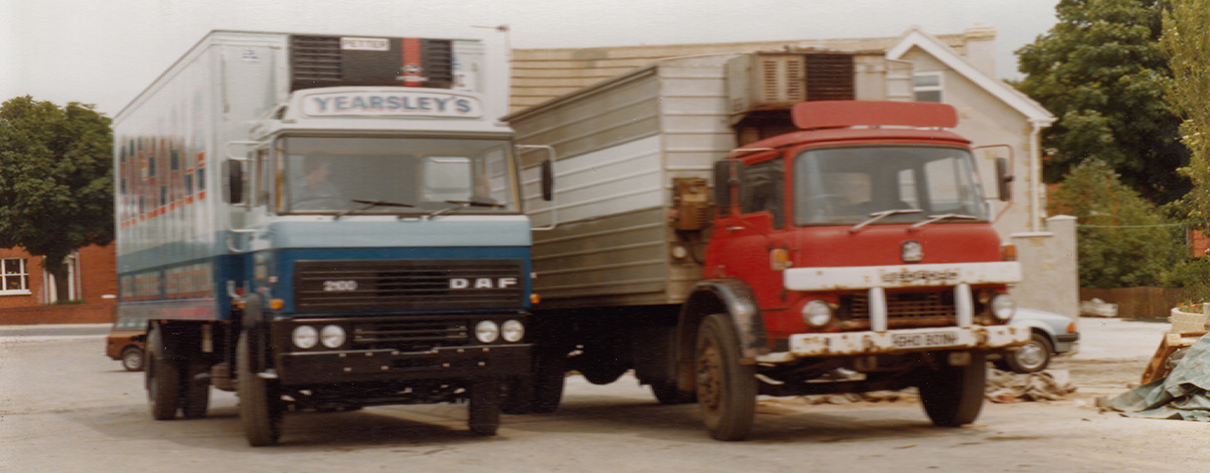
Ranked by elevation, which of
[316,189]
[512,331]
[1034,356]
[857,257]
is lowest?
[1034,356]

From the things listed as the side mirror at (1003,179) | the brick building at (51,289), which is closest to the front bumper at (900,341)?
the side mirror at (1003,179)

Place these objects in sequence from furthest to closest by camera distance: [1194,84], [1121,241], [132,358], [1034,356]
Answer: [1121,241]
[132,358]
[1194,84]
[1034,356]

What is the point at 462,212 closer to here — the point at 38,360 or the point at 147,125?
the point at 147,125

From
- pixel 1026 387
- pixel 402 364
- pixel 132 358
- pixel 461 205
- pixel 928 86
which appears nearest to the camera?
pixel 402 364

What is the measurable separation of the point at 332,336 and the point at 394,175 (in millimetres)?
1422

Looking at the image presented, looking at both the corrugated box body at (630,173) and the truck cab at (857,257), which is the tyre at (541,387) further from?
the truck cab at (857,257)

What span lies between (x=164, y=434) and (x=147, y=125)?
3.58 meters

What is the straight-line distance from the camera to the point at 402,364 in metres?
10.8

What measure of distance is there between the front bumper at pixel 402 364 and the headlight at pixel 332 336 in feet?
0.24

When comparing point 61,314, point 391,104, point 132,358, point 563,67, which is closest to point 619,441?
point 391,104

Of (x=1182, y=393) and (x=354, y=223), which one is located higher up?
(x=354, y=223)

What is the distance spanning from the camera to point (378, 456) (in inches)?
419

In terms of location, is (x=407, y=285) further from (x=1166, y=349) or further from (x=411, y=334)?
(x=1166, y=349)

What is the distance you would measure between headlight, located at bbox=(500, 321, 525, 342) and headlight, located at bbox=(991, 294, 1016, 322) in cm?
383
